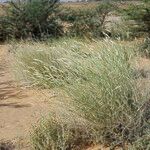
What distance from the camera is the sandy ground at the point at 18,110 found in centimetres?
673

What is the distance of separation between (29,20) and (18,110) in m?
11.5

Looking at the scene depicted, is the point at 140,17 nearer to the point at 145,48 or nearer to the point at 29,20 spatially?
the point at 145,48

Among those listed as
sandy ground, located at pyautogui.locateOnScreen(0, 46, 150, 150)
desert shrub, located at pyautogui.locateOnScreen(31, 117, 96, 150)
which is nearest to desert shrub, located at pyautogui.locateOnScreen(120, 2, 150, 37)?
sandy ground, located at pyautogui.locateOnScreen(0, 46, 150, 150)

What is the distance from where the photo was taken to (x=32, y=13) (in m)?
19.1

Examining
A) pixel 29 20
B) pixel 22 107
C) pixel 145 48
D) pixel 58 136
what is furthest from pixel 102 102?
pixel 29 20

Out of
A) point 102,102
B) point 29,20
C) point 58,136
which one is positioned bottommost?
point 29,20

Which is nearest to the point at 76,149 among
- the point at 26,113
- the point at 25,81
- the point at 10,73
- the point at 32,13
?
the point at 26,113

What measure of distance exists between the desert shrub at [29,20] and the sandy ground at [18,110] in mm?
8231

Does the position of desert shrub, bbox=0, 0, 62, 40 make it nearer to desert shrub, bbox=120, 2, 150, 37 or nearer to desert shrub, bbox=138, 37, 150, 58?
desert shrub, bbox=120, 2, 150, 37

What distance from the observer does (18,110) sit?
26.9ft

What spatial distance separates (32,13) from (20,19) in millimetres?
624

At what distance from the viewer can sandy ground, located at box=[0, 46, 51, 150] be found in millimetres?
6730

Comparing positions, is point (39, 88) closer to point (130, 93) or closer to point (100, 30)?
point (130, 93)

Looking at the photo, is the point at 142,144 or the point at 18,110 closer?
the point at 142,144
